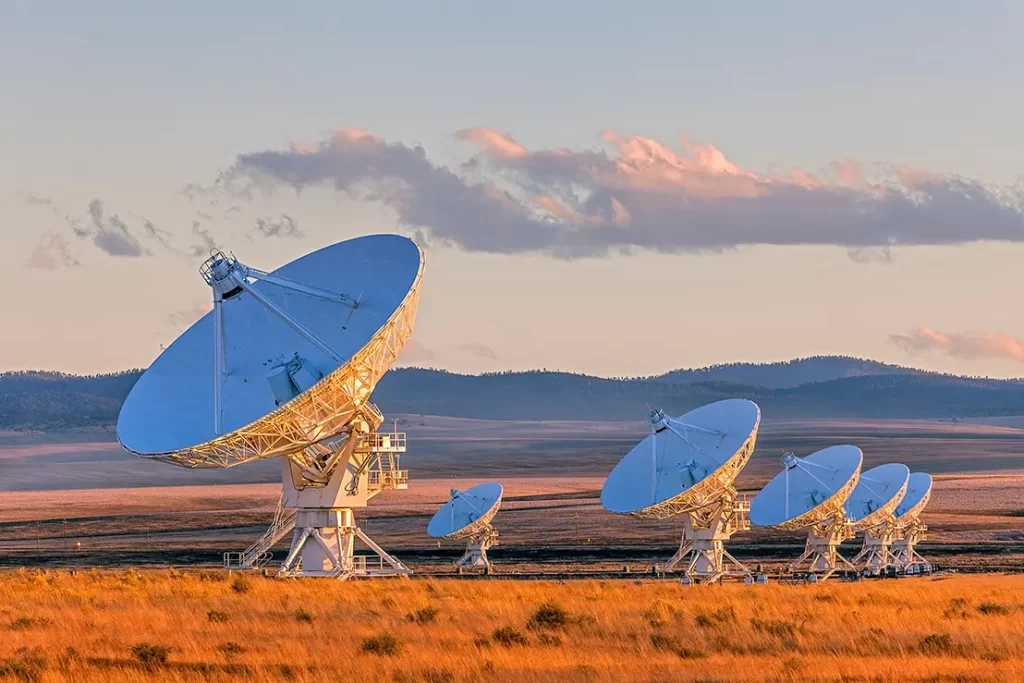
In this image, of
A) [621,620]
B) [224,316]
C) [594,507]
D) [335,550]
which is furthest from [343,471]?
[594,507]

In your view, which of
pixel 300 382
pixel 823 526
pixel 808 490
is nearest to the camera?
pixel 300 382

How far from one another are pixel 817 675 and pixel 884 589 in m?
27.1

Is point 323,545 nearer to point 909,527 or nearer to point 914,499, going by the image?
point 909,527

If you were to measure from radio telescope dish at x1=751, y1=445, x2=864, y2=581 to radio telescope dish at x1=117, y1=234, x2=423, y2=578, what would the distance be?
54.0 feet

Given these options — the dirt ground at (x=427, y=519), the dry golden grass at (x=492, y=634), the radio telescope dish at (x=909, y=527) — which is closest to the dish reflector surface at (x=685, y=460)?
the dry golden grass at (x=492, y=634)

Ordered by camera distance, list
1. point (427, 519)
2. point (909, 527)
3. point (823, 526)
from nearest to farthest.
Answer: point (823, 526) → point (909, 527) → point (427, 519)

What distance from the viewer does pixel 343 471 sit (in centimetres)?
4872

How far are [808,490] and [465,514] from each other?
51.4 ft

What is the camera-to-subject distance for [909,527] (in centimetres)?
7069

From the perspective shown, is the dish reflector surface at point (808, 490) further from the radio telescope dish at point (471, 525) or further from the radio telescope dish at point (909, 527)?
the radio telescope dish at point (471, 525)

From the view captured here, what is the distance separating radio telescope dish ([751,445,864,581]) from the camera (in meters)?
59.2

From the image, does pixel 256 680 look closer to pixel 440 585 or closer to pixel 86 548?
pixel 440 585

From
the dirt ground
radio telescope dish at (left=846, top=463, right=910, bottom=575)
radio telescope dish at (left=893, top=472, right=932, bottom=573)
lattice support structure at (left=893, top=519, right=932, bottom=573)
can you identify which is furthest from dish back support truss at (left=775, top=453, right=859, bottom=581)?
the dirt ground

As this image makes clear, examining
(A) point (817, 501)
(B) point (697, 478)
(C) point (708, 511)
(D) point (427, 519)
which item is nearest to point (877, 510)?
(A) point (817, 501)
